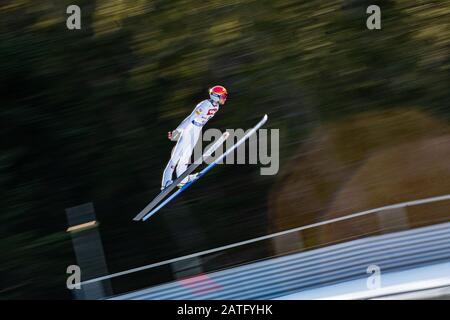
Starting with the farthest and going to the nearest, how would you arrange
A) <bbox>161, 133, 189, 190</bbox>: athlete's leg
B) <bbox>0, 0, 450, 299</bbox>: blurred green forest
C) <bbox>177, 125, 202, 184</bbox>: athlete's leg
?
<bbox>0, 0, 450, 299</bbox>: blurred green forest, <bbox>161, 133, 189, 190</bbox>: athlete's leg, <bbox>177, 125, 202, 184</bbox>: athlete's leg

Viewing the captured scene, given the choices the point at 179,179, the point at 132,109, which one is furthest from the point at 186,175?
the point at 132,109

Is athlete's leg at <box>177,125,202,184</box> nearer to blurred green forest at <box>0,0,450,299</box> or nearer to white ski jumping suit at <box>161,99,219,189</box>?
white ski jumping suit at <box>161,99,219,189</box>

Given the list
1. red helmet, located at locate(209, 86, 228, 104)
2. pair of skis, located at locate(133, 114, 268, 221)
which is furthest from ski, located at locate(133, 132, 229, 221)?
red helmet, located at locate(209, 86, 228, 104)

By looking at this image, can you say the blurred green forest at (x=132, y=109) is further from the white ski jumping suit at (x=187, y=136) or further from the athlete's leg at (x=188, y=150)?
the athlete's leg at (x=188, y=150)

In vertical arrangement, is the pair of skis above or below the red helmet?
below

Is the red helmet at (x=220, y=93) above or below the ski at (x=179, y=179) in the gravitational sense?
above

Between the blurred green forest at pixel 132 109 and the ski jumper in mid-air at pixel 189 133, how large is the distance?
3.0 inches

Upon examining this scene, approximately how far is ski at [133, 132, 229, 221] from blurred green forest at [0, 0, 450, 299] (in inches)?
2.6

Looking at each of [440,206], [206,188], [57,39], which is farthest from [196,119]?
[440,206]

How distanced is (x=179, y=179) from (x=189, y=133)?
395mm

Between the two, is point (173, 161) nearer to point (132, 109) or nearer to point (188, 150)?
point (188, 150)

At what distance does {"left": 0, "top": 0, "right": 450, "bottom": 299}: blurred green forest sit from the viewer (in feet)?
20.1

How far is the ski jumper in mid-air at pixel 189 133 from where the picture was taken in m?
5.86

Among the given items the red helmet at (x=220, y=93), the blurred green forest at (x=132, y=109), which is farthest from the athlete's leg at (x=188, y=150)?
the red helmet at (x=220, y=93)
